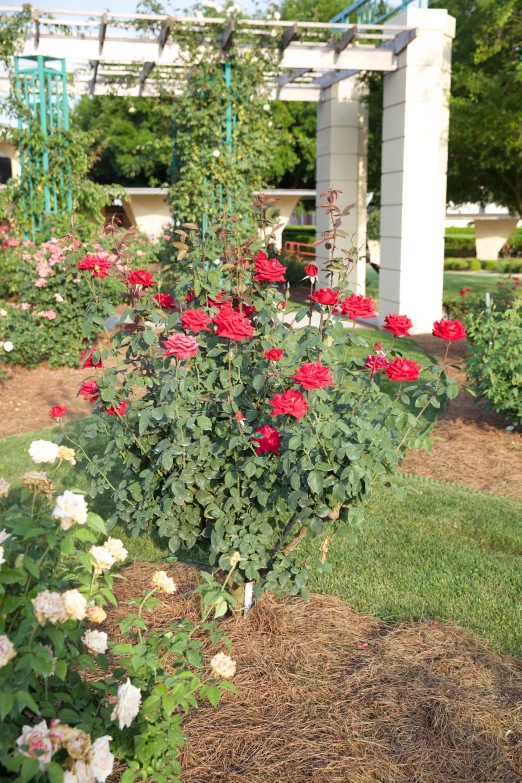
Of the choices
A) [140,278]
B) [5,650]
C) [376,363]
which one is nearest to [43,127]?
[140,278]

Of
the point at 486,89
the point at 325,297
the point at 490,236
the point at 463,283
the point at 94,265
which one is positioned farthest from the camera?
the point at 490,236

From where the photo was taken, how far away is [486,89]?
10609mm

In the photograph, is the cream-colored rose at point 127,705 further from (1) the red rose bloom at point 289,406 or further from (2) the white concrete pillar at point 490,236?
(2) the white concrete pillar at point 490,236

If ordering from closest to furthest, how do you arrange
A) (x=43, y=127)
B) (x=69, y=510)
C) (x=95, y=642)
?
(x=69, y=510) → (x=95, y=642) → (x=43, y=127)

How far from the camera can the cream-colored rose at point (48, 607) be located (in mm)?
1605

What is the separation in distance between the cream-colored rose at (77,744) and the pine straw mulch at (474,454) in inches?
148

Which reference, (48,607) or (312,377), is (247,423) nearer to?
(312,377)

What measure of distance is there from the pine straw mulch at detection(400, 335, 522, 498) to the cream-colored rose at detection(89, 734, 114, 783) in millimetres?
3743

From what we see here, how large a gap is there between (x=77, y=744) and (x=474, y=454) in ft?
14.4

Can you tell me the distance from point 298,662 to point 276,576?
13.2 inches

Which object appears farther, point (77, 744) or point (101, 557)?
point (101, 557)

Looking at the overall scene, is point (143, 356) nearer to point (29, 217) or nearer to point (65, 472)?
point (65, 472)

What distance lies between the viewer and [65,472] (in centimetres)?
502

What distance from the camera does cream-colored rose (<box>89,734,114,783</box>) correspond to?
1585 mm
